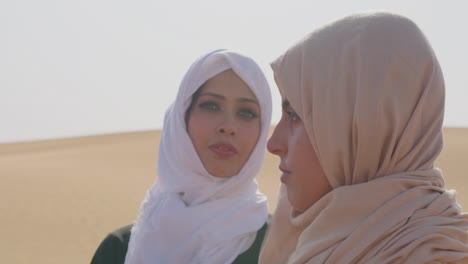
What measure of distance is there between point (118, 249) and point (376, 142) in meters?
2.11

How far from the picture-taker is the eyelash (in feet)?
10.7

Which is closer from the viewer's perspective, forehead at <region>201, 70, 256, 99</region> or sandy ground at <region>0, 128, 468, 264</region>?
forehead at <region>201, 70, 256, 99</region>

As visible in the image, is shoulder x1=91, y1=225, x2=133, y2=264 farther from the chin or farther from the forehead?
the forehead

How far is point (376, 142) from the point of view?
1.71 m

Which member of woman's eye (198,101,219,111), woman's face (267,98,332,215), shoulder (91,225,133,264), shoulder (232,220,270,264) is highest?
woman's face (267,98,332,215)

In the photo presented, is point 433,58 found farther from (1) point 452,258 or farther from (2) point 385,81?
(1) point 452,258

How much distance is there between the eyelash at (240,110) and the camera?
10.7 feet

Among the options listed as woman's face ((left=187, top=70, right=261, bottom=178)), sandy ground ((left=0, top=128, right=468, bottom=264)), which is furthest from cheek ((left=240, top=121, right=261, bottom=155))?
sandy ground ((left=0, top=128, right=468, bottom=264))

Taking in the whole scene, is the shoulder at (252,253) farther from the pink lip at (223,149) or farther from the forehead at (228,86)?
the forehead at (228,86)

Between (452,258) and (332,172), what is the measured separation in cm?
44

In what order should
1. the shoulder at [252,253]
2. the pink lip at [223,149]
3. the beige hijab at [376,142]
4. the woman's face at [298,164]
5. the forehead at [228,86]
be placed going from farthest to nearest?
the forehead at [228,86] < the pink lip at [223,149] < the shoulder at [252,253] < the woman's face at [298,164] < the beige hijab at [376,142]

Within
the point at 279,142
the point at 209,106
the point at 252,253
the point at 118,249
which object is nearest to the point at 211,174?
the point at 209,106

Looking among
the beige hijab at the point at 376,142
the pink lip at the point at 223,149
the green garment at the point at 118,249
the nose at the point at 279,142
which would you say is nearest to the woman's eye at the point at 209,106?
the pink lip at the point at 223,149

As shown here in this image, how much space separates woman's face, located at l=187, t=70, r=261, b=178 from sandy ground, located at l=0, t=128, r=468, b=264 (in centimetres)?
656
